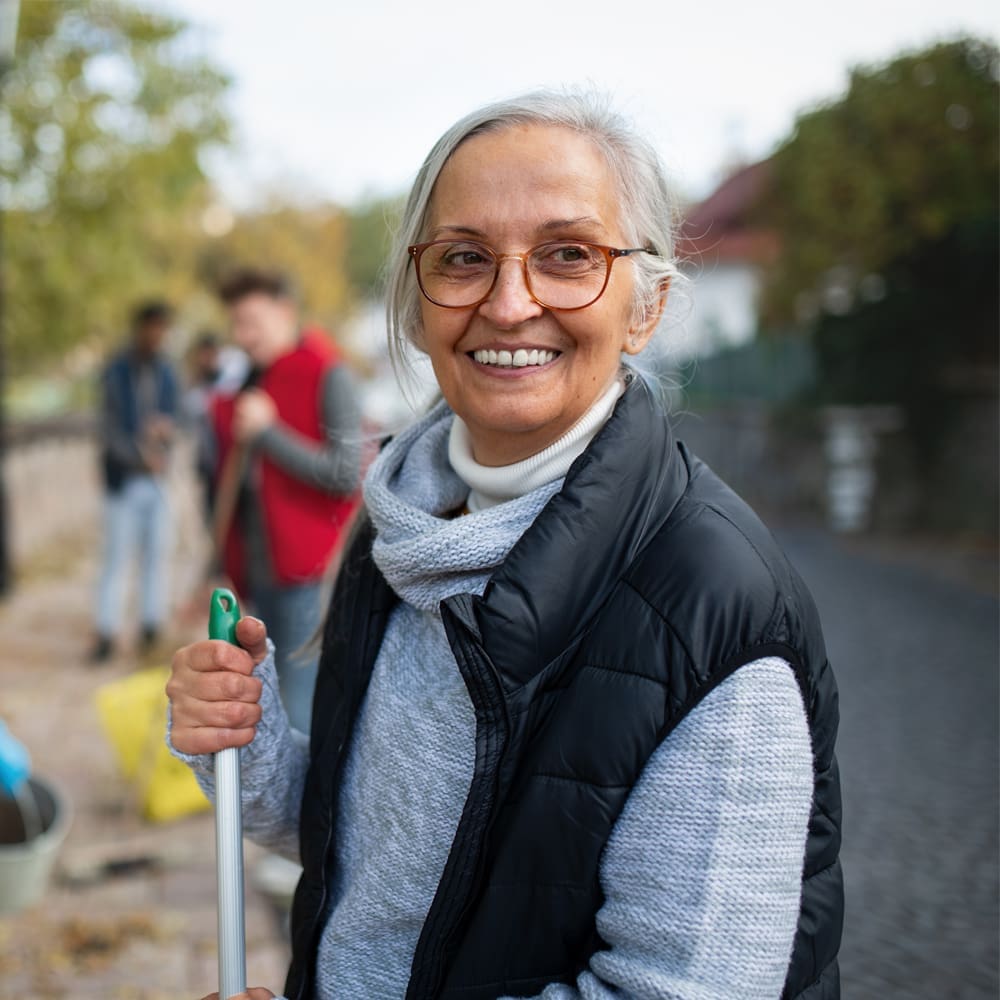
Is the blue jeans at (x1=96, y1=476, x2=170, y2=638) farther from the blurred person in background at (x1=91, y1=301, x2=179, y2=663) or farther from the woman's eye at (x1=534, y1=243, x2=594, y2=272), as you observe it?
the woman's eye at (x1=534, y1=243, x2=594, y2=272)

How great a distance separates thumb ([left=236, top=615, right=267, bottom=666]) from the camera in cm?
165

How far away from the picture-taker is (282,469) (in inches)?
176

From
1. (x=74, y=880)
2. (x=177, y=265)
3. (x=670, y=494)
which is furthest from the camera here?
(x=177, y=265)

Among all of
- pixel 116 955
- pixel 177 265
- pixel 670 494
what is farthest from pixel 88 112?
pixel 177 265

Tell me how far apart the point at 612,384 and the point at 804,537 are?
11423mm

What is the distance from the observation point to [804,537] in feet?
41.1

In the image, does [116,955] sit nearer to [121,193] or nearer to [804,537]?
[121,193]

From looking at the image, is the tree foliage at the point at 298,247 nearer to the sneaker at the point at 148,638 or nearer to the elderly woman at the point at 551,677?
the sneaker at the point at 148,638

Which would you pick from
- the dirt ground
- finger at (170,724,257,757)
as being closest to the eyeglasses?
finger at (170,724,257,757)

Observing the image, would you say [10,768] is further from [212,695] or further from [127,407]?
[127,407]

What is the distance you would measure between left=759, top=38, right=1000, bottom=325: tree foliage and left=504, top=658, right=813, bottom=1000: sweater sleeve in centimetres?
1070

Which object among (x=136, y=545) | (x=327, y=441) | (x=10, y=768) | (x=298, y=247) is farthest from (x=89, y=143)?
(x=298, y=247)

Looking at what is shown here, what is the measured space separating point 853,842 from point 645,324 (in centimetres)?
338

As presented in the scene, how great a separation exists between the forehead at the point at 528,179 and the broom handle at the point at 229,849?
66cm
